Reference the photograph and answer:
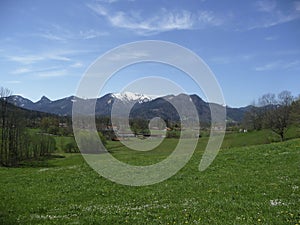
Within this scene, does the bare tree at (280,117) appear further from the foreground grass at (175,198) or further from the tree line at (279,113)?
the foreground grass at (175,198)

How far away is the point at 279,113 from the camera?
3374 inches

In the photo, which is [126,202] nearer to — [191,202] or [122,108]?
[191,202]

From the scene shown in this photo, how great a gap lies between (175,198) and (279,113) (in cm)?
7728

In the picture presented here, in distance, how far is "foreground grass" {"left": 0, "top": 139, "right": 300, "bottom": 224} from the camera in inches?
462

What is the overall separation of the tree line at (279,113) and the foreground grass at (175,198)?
56.3 meters

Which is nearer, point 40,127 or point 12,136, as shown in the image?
point 12,136

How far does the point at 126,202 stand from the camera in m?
16.0

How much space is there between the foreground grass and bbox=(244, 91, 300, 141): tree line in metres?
56.3

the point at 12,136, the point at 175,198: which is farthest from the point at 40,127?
the point at 175,198

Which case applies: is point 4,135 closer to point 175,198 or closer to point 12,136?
point 12,136

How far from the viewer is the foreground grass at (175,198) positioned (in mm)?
11727

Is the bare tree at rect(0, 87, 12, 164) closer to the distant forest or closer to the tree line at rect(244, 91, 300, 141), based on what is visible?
the distant forest

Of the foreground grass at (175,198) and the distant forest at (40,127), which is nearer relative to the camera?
the foreground grass at (175,198)

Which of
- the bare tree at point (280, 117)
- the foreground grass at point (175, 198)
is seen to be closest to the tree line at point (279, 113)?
the bare tree at point (280, 117)
